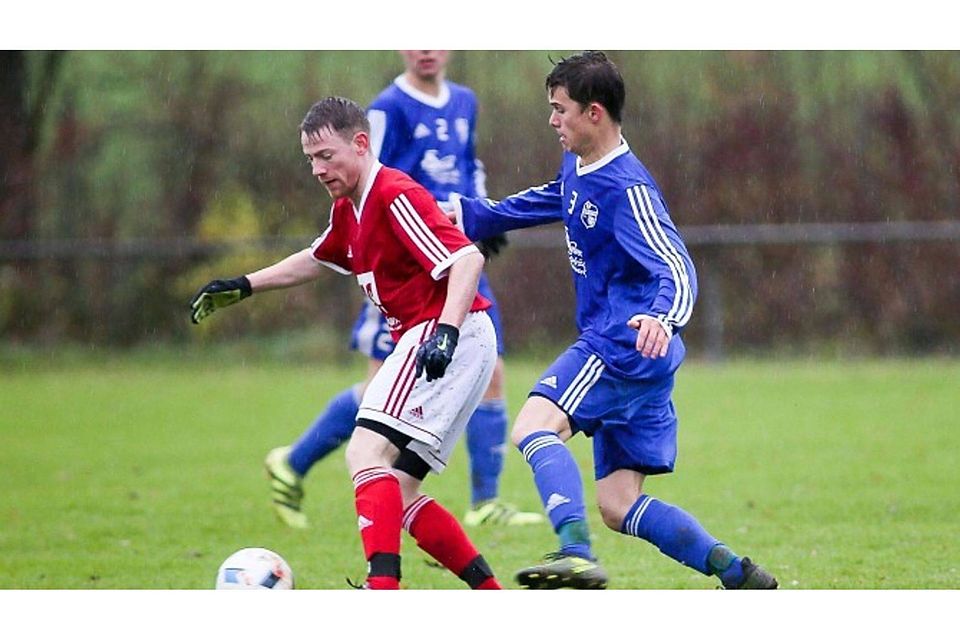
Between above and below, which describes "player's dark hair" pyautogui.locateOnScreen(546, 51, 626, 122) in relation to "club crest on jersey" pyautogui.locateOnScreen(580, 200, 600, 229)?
above

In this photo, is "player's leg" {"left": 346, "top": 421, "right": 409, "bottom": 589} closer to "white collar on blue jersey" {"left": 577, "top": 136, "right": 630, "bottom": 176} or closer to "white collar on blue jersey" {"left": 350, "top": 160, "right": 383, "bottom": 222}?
"white collar on blue jersey" {"left": 350, "top": 160, "right": 383, "bottom": 222}

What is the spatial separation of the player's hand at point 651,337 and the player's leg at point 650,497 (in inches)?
16.0

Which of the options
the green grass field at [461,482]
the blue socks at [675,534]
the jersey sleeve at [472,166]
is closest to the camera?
the blue socks at [675,534]

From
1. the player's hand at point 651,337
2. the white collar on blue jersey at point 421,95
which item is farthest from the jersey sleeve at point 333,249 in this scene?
the white collar on blue jersey at point 421,95

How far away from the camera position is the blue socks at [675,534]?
4832 mm

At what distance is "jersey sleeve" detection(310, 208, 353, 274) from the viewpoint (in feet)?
16.8

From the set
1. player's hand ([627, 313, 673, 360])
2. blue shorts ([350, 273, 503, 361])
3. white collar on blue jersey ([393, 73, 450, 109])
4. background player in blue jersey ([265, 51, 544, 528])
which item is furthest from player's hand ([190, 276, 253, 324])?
white collar on blue jersey ([393, 73, 450, 109])

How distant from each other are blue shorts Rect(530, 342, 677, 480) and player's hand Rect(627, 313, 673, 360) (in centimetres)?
35

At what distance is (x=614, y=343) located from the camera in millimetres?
4785

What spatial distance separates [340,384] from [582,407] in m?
10.3

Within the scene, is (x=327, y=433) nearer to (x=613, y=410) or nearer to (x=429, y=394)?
(x=429, y=394)

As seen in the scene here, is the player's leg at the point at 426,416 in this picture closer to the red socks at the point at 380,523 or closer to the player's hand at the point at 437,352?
the red socks at the point at 380,523

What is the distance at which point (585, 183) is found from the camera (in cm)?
490
